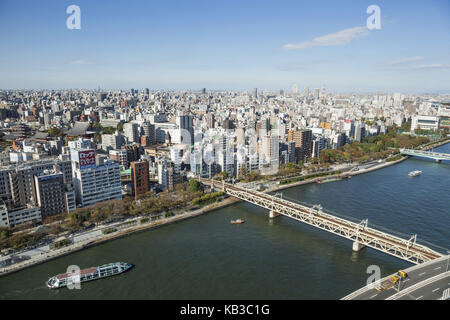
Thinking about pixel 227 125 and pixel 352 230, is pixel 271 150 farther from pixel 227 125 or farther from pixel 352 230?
pixel 227 125

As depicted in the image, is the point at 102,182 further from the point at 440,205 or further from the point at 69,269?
the point at 440,205

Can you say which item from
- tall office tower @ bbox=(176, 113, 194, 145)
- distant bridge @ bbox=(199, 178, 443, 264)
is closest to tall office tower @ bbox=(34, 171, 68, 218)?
distant bridge @ bbox=(199, 178, 443, 264)

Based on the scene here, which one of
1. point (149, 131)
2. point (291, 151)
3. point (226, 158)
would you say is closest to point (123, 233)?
point (226, 158)

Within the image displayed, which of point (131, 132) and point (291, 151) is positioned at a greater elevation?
point (131, 132)

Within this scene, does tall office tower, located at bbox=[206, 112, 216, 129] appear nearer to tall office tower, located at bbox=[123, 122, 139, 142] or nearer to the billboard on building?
tall office tower, located at bbox=[123, 122, 139, 142]
